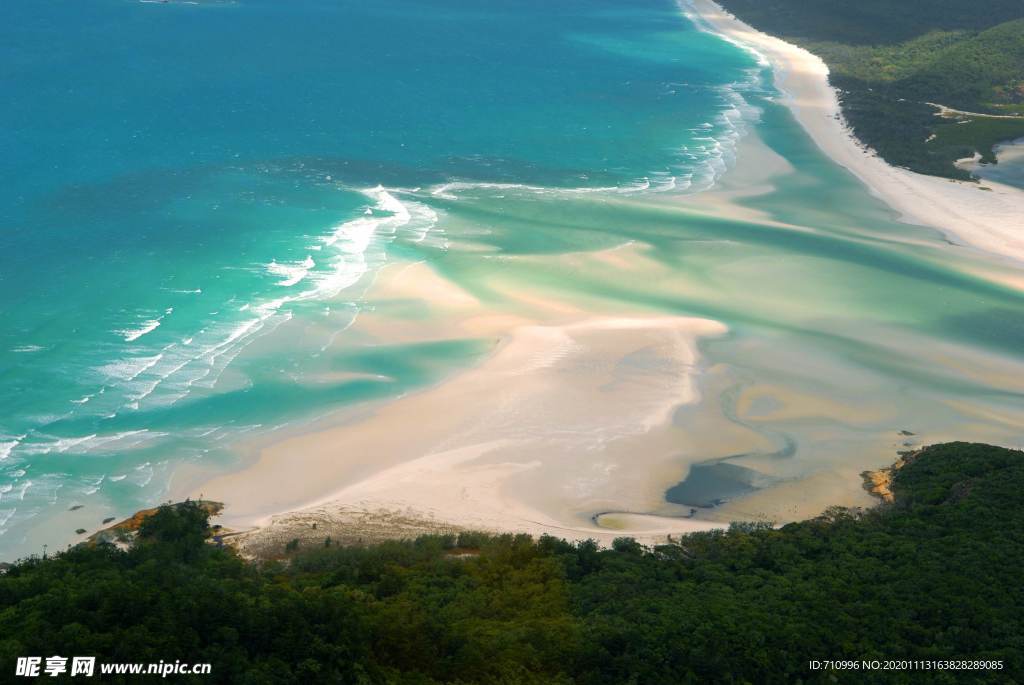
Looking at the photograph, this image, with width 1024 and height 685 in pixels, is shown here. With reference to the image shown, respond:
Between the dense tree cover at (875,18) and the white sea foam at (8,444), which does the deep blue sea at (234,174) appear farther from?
the dense tree cover at (875,18)

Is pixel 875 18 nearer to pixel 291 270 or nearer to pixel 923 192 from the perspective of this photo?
pixel 923 192

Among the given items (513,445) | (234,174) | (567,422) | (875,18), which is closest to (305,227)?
(234,174)

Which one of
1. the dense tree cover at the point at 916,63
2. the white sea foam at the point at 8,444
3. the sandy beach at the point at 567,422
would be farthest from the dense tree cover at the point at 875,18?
the white sea foam at the point at 8,444

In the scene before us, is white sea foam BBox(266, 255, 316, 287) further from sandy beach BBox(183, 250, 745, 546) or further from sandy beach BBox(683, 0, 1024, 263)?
sandy beach BBox(683, 0, 1024, 263)

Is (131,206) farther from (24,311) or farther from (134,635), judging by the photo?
(134,635)

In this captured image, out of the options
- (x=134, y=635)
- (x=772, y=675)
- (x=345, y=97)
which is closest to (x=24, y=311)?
(x=134, y=635)

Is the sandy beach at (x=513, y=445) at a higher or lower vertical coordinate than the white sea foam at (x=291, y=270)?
lower
